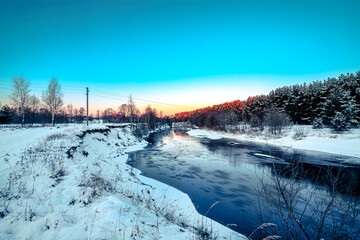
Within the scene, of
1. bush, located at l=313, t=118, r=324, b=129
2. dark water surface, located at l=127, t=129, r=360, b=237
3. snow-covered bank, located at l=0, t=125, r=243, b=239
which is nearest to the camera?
snow-covered bank, located at l=0, t=125, r=243, b=239

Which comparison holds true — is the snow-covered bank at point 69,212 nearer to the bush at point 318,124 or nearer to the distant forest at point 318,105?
the distant forest at point 318,105

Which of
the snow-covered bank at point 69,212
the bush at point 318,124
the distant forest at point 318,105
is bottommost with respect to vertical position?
the snow-covered bank at point 69,212

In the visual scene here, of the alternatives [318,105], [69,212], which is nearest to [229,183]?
[69,212]

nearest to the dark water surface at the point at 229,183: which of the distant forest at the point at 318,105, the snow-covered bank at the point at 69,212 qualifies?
the snow-covered bank at the point at 69,212

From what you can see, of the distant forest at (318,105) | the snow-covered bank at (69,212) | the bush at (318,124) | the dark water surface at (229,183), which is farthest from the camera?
the bush at (318,124)

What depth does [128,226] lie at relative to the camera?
368cm

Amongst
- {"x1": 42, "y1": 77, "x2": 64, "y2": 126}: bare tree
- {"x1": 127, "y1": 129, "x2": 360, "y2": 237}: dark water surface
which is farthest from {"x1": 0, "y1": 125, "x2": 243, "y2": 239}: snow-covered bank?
{"x1": 42, "y1": 77, "x2": 64, "y2": 126}: bare tree

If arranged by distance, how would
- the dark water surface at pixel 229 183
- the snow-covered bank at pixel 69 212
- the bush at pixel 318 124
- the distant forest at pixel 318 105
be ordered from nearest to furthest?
the snow-covered bank at pixel 69 212 → the dark water surface at pixel 229 183 → the distant forest at pixel 318 105 → the bush at pixel 318 124

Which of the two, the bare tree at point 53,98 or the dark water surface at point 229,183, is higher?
the bare tree at point 53,98

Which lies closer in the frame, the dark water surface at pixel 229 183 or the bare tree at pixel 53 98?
the dark water surface at pixel 229 183

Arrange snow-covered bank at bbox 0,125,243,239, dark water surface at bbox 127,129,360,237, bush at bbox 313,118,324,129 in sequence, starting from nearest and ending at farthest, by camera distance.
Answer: snow-covered bank at bbox 0,125,243,239
dark water surface at bbox 127,129,360,237
bush at bbox 313,118,324,129

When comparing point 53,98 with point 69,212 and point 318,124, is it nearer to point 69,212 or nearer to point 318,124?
point 69,212

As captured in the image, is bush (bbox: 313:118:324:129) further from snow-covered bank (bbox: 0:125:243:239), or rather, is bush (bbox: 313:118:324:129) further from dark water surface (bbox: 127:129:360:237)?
snow-covered bank (bbox: 0:125:243:239)

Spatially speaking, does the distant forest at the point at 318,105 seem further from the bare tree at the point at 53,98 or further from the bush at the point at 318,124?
the bare tree at the point at 53,98
